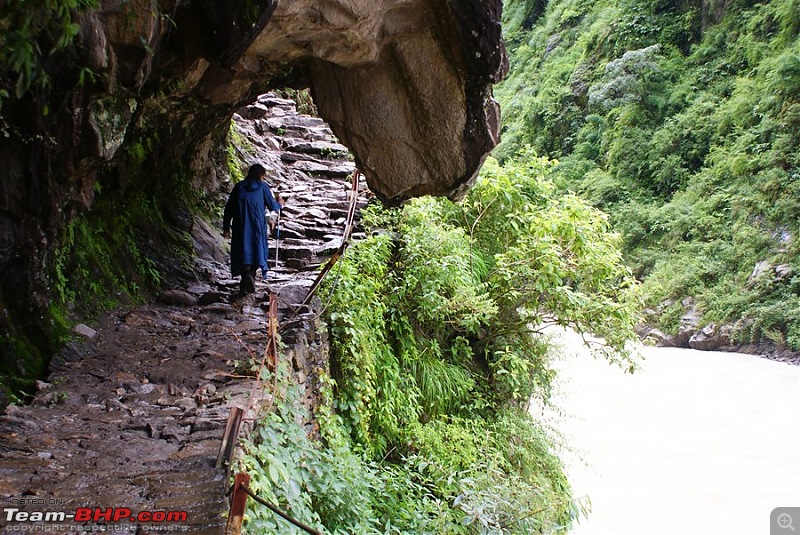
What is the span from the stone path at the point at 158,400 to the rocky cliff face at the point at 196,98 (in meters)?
0.56

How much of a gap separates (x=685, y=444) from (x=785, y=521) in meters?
3.87

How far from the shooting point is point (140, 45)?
422 cm

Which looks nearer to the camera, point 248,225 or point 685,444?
point 248,225

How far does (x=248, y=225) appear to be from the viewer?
6586 mm

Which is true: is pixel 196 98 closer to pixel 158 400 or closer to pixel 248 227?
pixel 248 227

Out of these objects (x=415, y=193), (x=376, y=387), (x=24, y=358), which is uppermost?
(x=415, y=193)

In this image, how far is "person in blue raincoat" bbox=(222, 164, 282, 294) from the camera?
259 inches

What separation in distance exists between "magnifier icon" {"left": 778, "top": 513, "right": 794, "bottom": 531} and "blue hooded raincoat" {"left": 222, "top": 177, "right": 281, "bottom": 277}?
7.86 metres

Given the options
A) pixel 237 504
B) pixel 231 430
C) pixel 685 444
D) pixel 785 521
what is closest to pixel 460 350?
pixel 785 521

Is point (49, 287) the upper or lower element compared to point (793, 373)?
upper

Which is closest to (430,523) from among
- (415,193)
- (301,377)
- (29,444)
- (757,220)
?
(301,377)

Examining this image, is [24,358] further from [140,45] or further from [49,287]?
[140,45]

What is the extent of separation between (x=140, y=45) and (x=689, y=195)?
770 inches

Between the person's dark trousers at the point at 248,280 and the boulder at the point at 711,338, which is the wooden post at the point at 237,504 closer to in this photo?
the person's dark trousers at the point at 248,280
